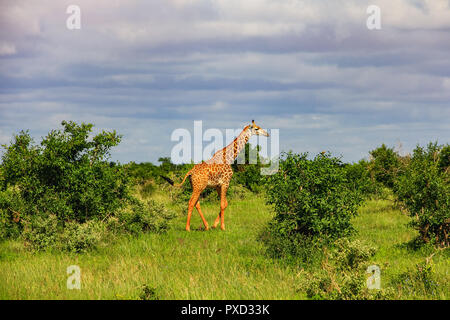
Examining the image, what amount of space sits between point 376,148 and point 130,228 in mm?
16375

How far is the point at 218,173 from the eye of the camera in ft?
55.4

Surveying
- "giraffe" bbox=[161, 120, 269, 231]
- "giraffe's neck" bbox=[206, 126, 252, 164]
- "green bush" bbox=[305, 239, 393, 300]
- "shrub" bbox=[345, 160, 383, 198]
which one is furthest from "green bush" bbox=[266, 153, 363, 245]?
"shrub" bbox=[345, 160, 383, 198]

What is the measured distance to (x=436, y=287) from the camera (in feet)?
30.0

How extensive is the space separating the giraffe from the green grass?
86cm

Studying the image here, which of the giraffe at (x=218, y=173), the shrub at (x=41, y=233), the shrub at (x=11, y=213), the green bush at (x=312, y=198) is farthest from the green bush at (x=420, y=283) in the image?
the shrub at (x=11, y=213)

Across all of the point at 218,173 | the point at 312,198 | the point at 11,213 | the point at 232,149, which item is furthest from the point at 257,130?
the point at 11,213

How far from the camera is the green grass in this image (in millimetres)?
9047

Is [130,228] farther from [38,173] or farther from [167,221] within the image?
[38,173]

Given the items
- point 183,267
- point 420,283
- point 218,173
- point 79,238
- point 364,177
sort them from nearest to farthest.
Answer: point 420,283, point 183,267, point 79,238, point 218,173, point 364,177

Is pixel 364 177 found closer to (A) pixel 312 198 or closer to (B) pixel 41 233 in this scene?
(A) pixel 312 198

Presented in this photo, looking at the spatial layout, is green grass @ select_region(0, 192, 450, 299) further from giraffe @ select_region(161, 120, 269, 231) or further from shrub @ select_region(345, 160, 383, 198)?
shrub @ select_region(345, 160, 383, 198)

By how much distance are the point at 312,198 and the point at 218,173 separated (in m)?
5.31
